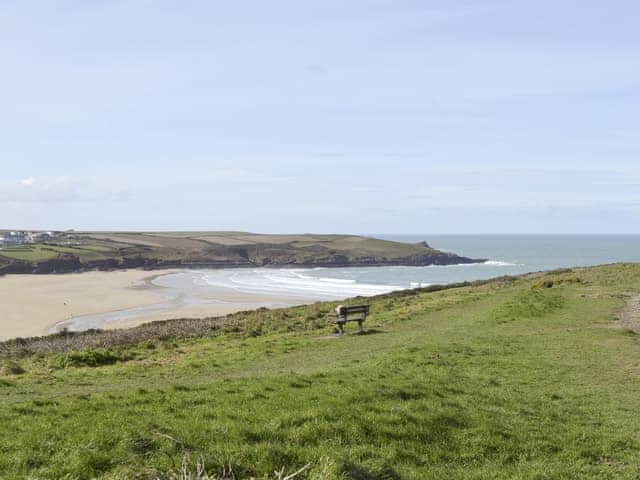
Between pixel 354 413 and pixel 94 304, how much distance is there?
197 ft

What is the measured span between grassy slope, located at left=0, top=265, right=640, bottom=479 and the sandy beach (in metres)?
30.2

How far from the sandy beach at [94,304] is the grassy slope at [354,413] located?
30.2 m

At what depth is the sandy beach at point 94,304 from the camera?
51.5 m

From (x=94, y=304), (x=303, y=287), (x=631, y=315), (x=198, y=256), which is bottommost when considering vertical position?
(x=94, y=304)

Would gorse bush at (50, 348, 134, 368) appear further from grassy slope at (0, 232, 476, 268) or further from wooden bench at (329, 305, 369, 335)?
grassy slope at (0, 232, 476, 268)

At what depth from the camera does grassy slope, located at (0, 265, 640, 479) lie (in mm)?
8641

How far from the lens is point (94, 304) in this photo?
65250mm

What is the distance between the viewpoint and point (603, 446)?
10320 millimetres


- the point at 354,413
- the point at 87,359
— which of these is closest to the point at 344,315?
the point at 87,359

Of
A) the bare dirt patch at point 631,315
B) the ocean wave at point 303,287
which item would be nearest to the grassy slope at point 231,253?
the ocean wave at point 303,287

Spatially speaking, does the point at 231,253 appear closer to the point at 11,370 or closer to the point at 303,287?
the point at 303,287

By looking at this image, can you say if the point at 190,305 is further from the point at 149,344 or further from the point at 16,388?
the point at 16,388

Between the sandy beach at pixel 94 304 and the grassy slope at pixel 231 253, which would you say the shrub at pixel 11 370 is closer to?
the sandy beach at pixel 94 304

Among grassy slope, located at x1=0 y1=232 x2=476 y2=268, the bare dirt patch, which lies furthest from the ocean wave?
grassy slope, located at x1=0 y1=232 x2=476 y2=268
